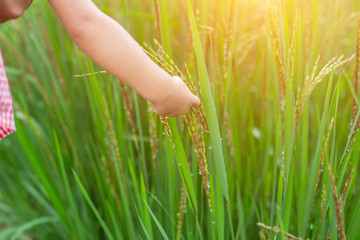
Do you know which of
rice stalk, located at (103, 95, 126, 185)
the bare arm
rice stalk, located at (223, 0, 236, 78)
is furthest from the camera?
rice stalk, located at (103, 95, 126, 185)

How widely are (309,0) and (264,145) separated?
0.42 meters

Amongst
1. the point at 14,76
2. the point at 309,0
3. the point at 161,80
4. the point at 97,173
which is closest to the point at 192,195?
the point at 161,80

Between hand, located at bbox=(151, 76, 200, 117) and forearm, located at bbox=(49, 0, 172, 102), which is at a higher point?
forearm, located at bbox=(49, 0, 172, 102)

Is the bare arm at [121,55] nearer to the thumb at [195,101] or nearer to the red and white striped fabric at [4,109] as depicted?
Result: the thumb at [195,101]

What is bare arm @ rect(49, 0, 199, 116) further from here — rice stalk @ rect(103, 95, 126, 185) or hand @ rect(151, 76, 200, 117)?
rice stalk @ rect(103, 95, 126, 185)

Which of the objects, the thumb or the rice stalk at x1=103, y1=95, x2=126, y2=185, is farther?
the rice stalk at x1=103, y1=95, x2=126, y2=185

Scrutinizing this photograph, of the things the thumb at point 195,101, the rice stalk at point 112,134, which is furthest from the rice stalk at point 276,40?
the rice stalk at point 112,134

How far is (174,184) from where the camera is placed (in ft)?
2.98

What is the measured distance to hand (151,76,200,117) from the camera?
657mm

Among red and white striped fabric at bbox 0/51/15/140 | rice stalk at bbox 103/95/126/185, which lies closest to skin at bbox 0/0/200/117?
red and white striped fabric at bbox 0/51/15/140

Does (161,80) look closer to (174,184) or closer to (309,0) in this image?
(174,184)

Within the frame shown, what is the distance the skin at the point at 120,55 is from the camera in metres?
0.65

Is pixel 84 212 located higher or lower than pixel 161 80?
lower

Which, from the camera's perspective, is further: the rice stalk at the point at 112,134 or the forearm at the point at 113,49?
the rice stalk at the point at 112,134
